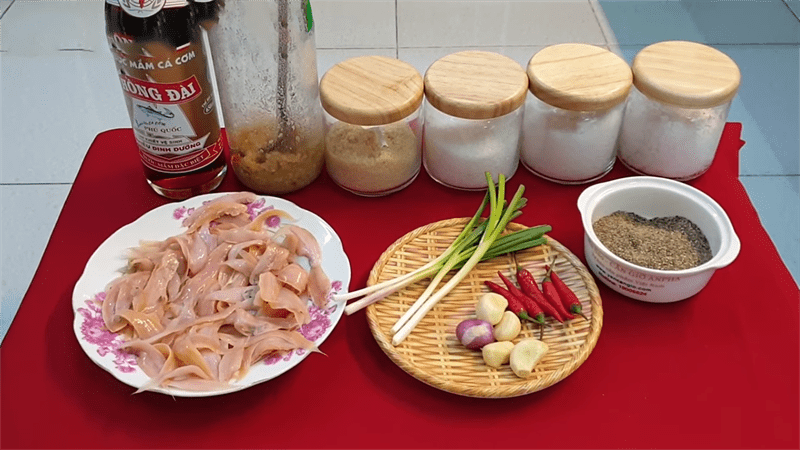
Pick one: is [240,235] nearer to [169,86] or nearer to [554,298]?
[169,86]

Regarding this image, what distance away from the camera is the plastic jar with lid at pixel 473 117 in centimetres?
100

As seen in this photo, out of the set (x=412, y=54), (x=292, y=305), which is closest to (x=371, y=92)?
(x=292, y=305)

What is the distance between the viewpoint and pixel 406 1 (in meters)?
2.86

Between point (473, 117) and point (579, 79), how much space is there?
17 cm

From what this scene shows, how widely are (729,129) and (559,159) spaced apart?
1.30ft

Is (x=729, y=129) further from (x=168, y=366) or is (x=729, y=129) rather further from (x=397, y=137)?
(x=168, y=366)

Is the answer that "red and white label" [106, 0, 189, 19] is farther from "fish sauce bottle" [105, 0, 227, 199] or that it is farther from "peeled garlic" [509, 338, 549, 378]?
"peeled garlic" [509, 338, 549, 378]

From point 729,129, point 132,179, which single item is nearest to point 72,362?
point 132,179

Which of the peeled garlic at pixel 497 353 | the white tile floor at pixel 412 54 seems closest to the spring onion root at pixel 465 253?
the peeled garlic at pixel 497 353

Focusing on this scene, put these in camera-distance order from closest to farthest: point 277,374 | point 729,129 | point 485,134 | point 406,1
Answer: point 277,374
point 485,134
point 729,129
point 406,1

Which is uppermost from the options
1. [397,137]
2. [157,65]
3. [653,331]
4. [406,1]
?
[157,65]

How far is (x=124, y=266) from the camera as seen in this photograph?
Result: 97 centimetres

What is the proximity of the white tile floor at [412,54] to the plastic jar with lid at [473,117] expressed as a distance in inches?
45.6

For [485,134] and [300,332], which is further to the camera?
[485,134]
